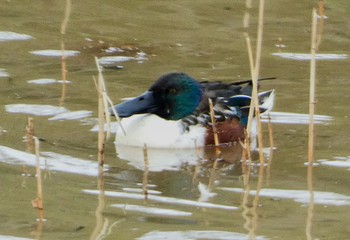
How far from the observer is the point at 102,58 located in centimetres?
1099

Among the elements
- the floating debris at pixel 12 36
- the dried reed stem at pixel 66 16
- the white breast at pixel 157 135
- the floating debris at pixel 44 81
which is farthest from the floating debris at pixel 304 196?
the dried reed stem at pixel 66 16

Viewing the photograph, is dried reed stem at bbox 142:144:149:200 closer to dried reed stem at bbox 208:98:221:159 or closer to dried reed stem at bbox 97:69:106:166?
dried reed stem at bbox 97:69:106:166

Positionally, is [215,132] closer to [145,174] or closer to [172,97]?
[172,97]

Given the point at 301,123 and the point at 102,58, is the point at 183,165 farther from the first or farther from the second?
the point at 102,58

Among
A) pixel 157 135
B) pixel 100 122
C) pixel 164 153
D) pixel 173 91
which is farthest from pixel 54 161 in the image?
pixel 173 91

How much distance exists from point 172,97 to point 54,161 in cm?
148

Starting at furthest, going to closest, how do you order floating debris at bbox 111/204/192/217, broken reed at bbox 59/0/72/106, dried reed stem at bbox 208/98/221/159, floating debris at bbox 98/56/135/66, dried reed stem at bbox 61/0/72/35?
dried reed stem at bbox 61/0/72/35 → floating debris at bbox 98/56/135/66 → broken reed at bbox 59/0/72/106 → dried reed stem at bbox 208/98/221/159 → floating debris at bbox 111/204/192/217

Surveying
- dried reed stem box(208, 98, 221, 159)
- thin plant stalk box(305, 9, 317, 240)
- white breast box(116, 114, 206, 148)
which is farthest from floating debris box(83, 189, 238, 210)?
white breast box(116, 114, 206, 148)

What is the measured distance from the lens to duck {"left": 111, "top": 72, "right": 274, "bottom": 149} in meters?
8.66

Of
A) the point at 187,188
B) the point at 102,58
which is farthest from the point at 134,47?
the point at 187,188

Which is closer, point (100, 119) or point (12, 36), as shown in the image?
point (100, 119)

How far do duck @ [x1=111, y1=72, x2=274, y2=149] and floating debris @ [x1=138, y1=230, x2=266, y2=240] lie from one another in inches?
103

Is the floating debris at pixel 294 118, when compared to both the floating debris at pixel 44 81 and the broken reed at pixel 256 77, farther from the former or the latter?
the floating debris at pixel 44 81

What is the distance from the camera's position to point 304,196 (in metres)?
6.91
